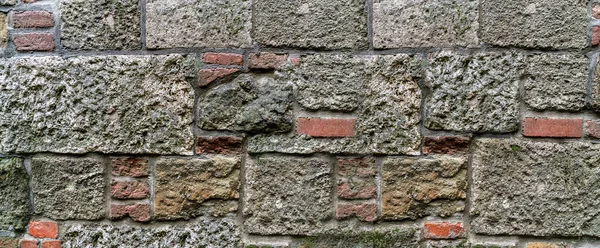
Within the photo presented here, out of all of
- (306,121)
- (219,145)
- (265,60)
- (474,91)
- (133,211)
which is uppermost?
(265,60)

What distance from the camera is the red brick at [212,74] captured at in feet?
5.82

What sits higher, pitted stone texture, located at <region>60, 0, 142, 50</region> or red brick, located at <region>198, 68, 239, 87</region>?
pitted stone texture, located at <region>60, 0, 142, 50</region>

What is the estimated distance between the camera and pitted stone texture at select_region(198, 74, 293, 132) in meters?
1.77

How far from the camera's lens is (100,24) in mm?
1786

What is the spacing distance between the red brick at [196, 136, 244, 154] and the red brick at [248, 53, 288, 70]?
0.30 m

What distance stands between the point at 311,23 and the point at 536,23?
0.88 meters

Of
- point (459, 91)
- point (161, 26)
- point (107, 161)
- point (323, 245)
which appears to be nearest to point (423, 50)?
point (459, 91)

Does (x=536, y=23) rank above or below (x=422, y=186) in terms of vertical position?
above

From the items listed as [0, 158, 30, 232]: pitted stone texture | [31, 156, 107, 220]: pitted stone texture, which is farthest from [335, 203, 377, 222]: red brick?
[0, 158, 30, 232]: pitted stone texture

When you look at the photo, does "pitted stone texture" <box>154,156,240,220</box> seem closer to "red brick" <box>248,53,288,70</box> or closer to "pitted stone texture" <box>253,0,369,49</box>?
"red brick" <box>248,53,288,70</box>

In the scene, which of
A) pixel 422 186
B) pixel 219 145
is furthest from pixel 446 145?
pixel 219 145

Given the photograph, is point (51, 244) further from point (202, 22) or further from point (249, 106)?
point (202, 22)

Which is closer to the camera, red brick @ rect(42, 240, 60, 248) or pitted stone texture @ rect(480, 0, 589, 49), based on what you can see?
pitted stone texture @ rect(480, 0, 589, 49)

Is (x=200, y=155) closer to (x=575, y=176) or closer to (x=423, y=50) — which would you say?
(x=423, y=50)
